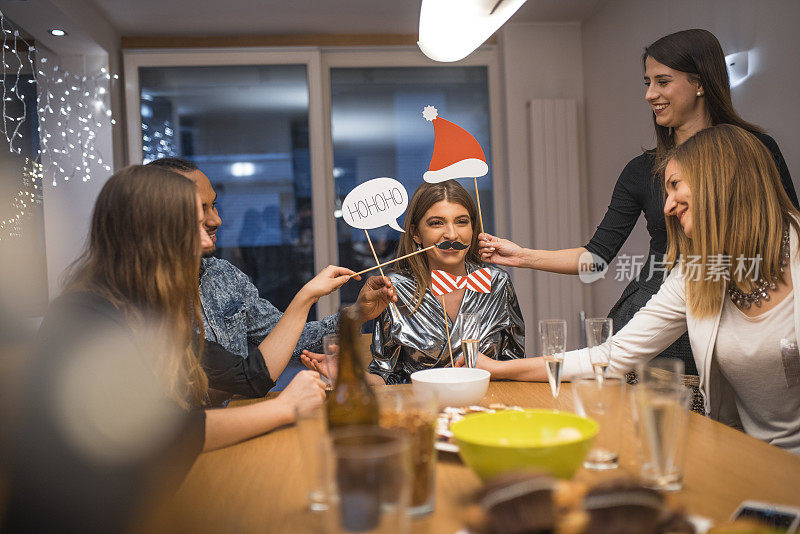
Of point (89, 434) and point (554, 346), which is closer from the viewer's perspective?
point (89, 434)

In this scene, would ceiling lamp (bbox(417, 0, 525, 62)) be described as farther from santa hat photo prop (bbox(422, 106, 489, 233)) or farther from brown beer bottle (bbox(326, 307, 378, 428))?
brown beer bottle (bbox(326, 307, 378, 428))

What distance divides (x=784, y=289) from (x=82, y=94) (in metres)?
3.77

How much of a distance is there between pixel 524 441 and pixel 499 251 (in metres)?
1.44

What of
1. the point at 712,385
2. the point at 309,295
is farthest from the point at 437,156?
the point at 712,385

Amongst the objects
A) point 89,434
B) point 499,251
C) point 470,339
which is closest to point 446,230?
point 499,251

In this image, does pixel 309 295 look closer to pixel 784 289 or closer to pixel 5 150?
pixel 784 289

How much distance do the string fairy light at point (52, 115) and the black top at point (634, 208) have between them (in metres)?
2.79

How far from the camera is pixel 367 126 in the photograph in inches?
180

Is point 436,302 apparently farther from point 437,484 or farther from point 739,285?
point 437,484

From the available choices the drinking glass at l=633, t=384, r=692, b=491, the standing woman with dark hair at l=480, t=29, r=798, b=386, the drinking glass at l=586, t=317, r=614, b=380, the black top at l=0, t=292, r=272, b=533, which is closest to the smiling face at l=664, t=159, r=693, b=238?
the drinking glass at l=586, t=317, r=614, b=380

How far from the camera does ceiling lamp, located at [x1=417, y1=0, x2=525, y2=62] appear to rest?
4.55 feet

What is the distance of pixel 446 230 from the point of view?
2.23 meters

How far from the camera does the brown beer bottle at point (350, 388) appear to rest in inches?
36.4

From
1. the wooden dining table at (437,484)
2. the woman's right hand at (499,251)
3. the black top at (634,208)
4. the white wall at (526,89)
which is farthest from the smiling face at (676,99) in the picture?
the white wall at (526,89)
